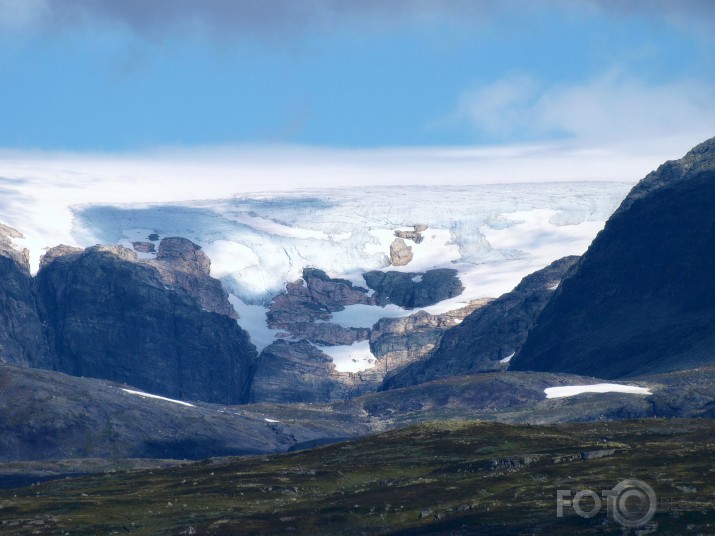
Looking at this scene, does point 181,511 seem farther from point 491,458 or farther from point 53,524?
point 491,458

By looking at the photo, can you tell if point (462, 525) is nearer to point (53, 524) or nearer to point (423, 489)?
point (423, 489)

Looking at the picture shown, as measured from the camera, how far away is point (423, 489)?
564 feet

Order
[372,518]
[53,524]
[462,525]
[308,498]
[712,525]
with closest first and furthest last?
[712,525] → [462,525] → [372,518] → [53,524] → [308,498]

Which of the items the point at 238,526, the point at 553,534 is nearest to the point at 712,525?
the point at 553,534

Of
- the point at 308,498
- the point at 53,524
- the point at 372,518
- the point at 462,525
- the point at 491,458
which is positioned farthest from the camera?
the point at 491,458

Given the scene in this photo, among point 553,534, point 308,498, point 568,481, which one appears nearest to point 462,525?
point 553,534

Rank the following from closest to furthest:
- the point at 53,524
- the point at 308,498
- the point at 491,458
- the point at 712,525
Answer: the point at 712,525 < the point at 53,524 < the point at 308,498 < the point at 491,458

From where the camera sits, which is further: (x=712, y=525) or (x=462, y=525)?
(x=462, y=525)

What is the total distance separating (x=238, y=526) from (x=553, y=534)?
3844 cm

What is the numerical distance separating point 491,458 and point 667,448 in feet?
70.0

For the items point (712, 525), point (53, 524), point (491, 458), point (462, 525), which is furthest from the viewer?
point (491, 458)

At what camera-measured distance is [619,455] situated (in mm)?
183125

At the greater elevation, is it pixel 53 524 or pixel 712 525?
pixel 712 525

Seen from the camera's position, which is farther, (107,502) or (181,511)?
(107,502)
